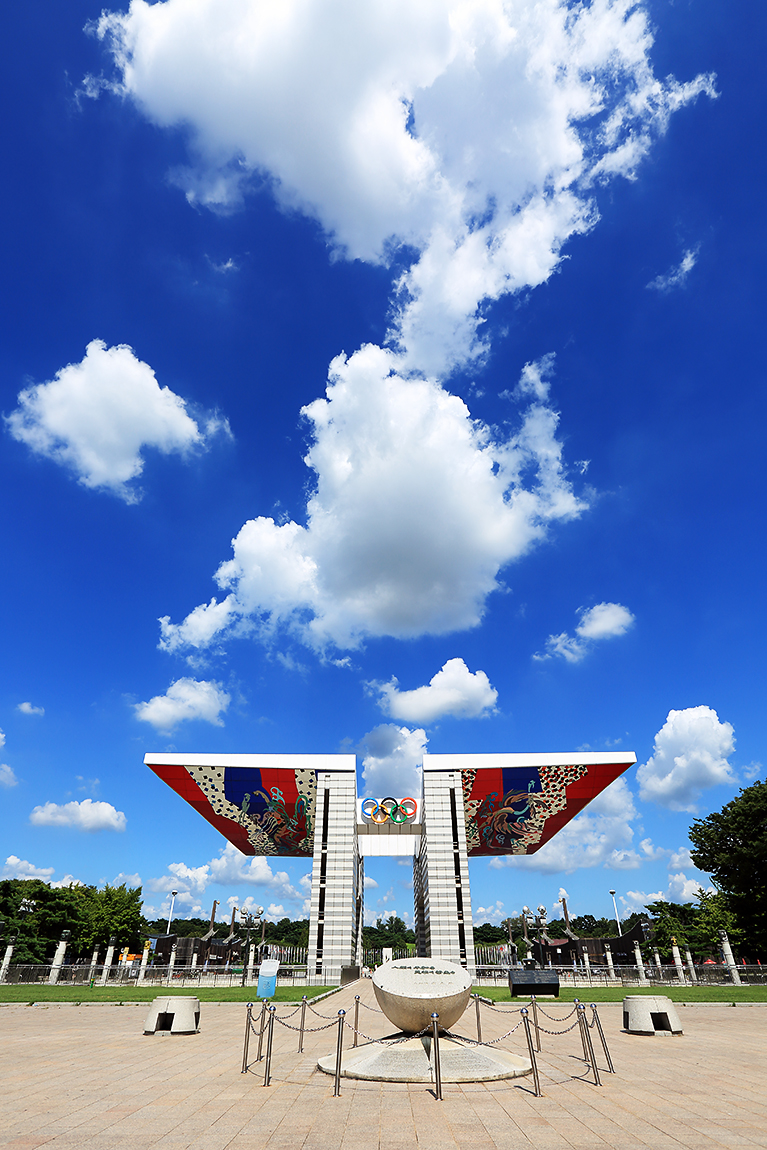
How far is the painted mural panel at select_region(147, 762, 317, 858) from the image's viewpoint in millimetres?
42094

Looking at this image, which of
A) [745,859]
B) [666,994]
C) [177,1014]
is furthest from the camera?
[745,859]

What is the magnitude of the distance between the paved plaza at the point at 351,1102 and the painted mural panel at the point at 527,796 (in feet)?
91.0

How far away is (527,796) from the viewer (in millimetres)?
44469

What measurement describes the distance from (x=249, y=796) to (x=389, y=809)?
11.9m

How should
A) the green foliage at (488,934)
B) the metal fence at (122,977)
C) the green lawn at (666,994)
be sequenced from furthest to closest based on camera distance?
1. the green foliage at (488,934)
2. the metal fence at (122,977)
3. the green lawn at (666,994)

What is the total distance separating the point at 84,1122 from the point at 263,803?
39257 millimetres

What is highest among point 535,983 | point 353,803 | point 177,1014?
point 353,803

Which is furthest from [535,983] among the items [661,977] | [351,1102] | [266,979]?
[351,1102]

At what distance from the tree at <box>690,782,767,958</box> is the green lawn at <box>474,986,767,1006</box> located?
954cm

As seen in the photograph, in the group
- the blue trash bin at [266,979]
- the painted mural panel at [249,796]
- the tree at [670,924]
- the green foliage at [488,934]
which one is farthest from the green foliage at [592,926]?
the blue trash bin at [266,979]

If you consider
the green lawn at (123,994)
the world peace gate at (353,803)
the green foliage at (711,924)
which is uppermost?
the world peace gate at (353,803)

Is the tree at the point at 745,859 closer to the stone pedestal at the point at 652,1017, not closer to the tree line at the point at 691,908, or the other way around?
the tree line at the point at 691,908

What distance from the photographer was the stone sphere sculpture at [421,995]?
10820 mm

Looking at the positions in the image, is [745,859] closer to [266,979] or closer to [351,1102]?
[266,979]
